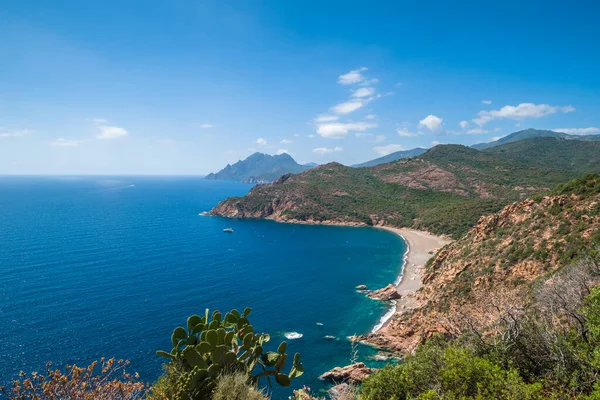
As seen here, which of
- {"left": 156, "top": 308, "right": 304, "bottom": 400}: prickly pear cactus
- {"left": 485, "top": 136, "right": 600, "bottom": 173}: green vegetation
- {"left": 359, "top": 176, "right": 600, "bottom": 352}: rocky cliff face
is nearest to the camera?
{"left": 156, "top": 308, "right": 304, "bottom": 400}: prickly pear cactus

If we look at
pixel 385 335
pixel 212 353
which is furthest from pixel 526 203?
pixel 212 353

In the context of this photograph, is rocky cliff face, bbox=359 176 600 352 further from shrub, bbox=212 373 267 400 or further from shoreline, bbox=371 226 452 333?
shrub, bbox=212 373 267 400

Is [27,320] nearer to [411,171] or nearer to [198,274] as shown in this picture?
[198,274]

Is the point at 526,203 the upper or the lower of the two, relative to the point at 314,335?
upper

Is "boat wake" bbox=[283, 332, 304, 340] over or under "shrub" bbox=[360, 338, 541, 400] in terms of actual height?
under

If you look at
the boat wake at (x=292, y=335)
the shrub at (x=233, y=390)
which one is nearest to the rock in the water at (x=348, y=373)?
the boat wake at (x=292, y=335)

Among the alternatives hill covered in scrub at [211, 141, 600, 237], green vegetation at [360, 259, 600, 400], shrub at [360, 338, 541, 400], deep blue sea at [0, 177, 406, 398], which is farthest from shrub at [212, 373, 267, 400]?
hill covered in scrub at [211, 141, 600, 237]

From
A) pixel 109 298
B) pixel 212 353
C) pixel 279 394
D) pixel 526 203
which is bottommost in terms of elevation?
pixel 279 394
